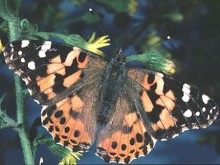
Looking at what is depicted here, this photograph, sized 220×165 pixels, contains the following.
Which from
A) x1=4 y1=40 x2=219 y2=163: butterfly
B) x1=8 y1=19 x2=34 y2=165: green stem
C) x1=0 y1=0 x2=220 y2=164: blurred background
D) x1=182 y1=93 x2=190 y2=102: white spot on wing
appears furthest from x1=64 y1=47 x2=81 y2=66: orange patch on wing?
x1=0 y1=0 x2=220 y2=164: blurred background

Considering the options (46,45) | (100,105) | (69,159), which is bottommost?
(69,159)

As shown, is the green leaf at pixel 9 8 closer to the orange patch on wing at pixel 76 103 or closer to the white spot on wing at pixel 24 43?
the white spot on wing at pixel 24 43

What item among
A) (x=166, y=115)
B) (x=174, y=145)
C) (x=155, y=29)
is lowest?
(x=174, y=145)

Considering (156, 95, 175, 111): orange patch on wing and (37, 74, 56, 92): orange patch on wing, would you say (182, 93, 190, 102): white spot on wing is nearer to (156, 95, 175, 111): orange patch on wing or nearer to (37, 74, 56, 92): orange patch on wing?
(156, 95, 175, 111): orange patch on wing

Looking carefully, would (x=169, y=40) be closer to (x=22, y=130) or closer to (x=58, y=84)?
(x=58, y=84)

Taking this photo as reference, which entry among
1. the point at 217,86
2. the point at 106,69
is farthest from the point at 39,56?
the point at 217,86

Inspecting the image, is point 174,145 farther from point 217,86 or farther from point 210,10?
point 210,10

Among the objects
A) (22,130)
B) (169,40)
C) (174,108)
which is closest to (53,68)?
(22,130)
